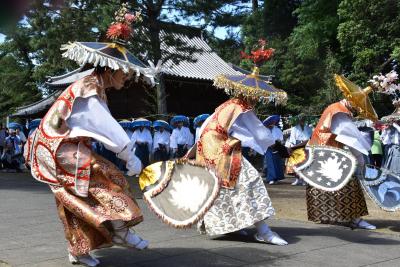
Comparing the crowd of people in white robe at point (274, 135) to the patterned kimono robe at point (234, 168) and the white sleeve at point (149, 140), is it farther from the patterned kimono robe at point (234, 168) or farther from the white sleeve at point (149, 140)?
the patterned kimono robe at point (234, 168)

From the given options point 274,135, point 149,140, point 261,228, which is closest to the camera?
point 261,228

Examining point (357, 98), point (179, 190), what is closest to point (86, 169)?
point (179, 190)

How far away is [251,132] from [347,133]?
144 cm

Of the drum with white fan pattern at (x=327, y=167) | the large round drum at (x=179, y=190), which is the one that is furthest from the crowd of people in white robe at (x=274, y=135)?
the large round drum at (x=179, y=190)

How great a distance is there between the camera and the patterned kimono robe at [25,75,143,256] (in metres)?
4.33

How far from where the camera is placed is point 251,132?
6.05m

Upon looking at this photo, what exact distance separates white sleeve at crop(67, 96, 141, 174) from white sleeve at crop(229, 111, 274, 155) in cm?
182

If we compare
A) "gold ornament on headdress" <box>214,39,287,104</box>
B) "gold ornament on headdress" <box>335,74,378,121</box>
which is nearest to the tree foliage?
"gold ornament on headdress" <box>214,39,287,104</box>

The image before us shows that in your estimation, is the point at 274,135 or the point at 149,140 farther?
the point at 149,140

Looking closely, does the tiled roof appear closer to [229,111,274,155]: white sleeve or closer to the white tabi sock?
[229,111,274,155]: white sleeve

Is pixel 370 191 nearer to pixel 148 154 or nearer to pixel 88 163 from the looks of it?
pixel 88 163

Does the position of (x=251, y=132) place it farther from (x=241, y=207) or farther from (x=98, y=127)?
(x=98, y=127)

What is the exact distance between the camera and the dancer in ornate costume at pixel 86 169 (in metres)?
4.33

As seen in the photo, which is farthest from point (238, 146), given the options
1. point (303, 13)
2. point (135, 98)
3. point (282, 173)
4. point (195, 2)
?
point (303, 13)
